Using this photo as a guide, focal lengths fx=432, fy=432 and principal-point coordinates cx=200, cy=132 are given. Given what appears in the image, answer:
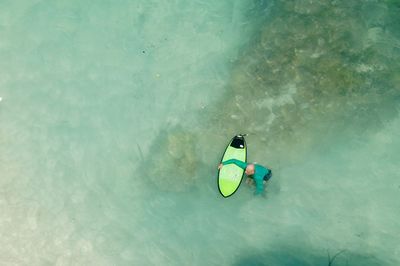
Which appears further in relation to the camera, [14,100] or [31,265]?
[14,100]

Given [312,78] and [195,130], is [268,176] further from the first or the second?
[312,78]

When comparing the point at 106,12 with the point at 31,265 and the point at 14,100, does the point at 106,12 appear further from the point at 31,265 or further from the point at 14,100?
the point at 31,265

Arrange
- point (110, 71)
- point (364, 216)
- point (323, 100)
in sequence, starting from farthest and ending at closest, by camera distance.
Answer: point (110, 71) < point (323, 100) < point (364, 216)

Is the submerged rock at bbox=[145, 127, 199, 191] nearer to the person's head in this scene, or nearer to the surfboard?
the surfboard

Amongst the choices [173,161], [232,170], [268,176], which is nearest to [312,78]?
[268,176]

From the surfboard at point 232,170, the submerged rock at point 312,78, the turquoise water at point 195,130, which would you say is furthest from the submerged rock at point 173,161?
the submerged rock at point 312,78

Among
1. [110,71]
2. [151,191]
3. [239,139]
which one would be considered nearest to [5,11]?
[110,71]
